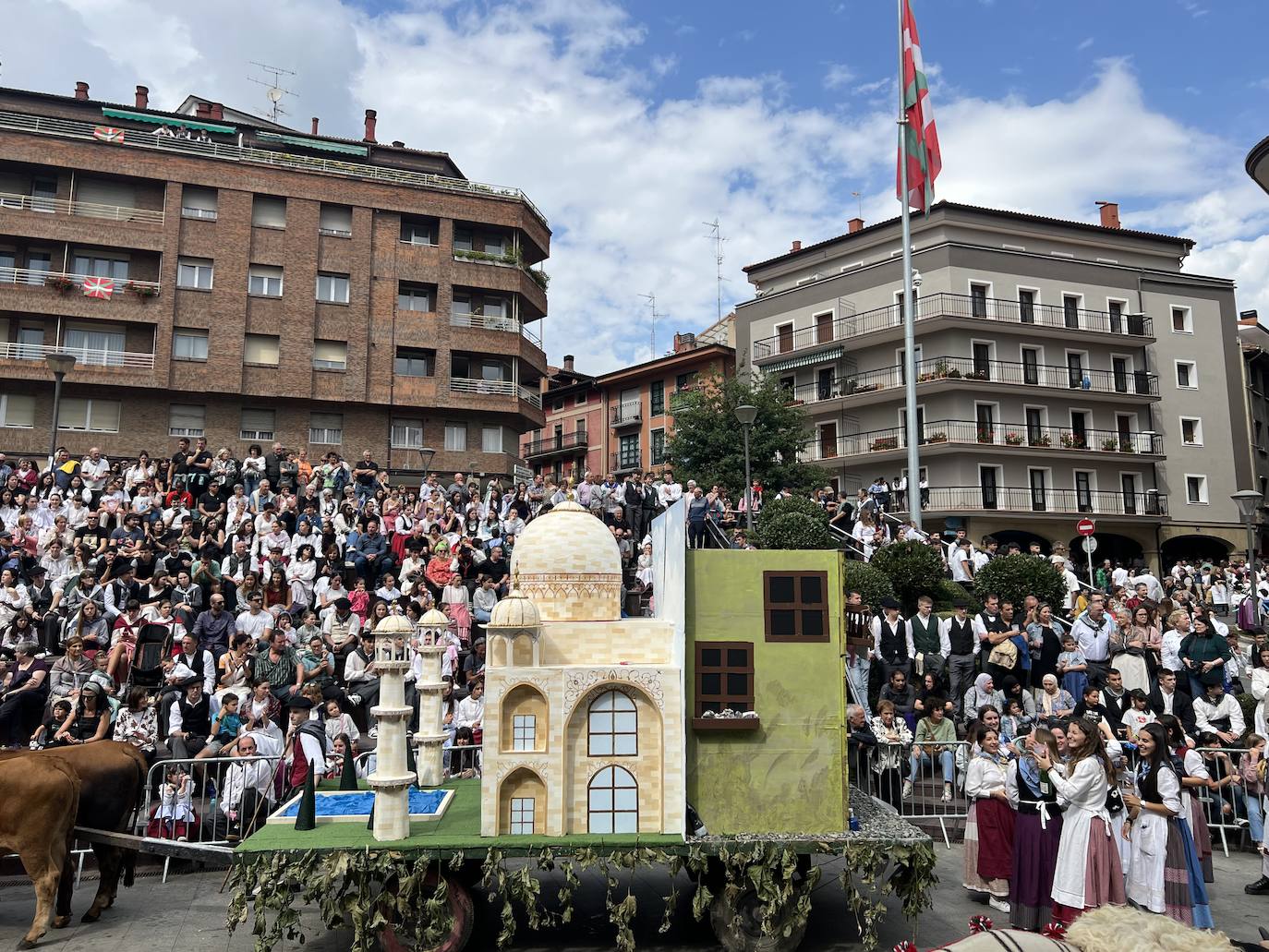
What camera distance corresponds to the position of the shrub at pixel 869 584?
64.2ft

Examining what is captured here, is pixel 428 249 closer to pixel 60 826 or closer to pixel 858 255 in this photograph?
pixel 858 255

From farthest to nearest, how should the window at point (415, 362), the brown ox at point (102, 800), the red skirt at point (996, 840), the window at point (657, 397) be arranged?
the window at point (657, 397), the window at point (415, 362), the red skirt at point (996, 840), the brown ox at point (102, 800)

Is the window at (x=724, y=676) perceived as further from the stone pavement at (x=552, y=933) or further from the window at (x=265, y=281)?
the window at (x=265, y=281)

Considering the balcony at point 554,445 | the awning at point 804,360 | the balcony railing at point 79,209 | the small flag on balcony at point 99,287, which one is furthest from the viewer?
the balcony at point 554,445

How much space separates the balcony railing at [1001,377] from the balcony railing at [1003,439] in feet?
6.69

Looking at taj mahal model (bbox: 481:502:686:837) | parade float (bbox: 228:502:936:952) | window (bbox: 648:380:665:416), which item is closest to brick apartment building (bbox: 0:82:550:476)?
window (bbox: 648:380:665:416)

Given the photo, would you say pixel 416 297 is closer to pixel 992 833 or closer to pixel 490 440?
pixel 490 440

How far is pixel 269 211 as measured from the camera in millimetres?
40938

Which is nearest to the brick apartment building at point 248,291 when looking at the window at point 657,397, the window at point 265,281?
the window at point 265,281

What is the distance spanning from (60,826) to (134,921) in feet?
4.64

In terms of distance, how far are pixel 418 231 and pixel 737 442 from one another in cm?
1782

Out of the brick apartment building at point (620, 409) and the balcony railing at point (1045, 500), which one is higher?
the brick apartment building at point (620, 409)

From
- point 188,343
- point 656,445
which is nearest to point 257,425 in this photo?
point 188,343

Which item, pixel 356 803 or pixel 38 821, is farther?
pixel 356 803
